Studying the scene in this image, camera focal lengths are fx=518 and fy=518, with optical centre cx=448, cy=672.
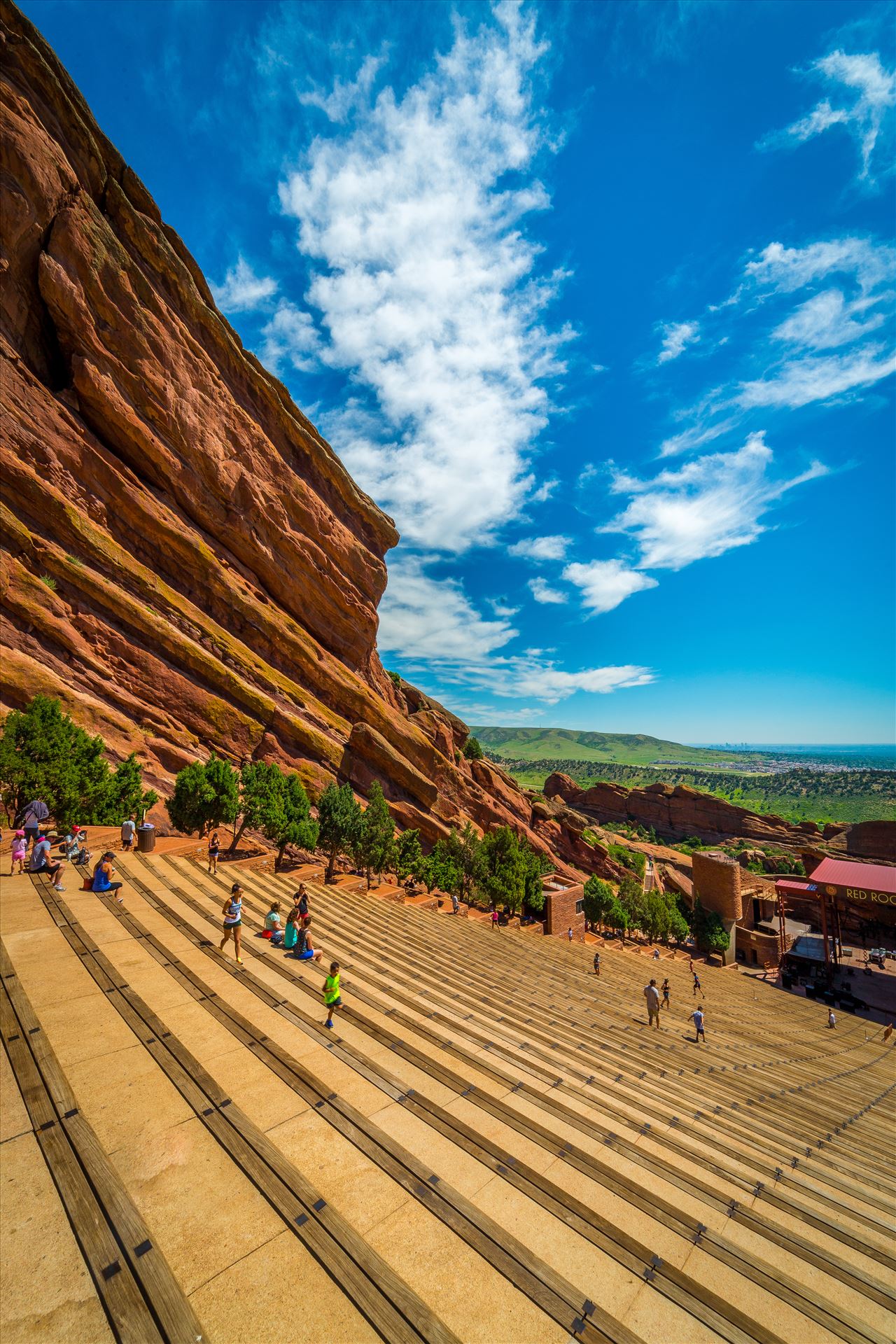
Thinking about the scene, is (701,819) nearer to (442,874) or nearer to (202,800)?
(442,874)

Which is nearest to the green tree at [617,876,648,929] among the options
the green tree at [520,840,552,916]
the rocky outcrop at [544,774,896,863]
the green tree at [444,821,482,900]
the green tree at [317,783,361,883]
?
the green tree at [520,840,552,916]

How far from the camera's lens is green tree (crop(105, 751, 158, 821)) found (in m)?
22.8

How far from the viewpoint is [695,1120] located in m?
8.09

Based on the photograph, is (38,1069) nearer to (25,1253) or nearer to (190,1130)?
(190,1130)

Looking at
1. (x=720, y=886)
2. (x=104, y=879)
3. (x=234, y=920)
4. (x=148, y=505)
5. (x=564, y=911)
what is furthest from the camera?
(x=720, y=886)

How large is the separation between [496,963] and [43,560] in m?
30.6

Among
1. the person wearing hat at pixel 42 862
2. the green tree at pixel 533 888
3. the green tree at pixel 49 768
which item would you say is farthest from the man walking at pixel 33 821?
the green tree at pixel 533 888

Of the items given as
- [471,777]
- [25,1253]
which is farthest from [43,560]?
[471,777]

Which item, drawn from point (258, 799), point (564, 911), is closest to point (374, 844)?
point (258, 799)

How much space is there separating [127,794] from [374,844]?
12.2 meters

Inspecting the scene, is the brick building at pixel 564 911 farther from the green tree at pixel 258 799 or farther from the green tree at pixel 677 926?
the green tree at pixel 258 799

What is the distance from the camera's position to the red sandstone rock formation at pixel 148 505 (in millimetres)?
27984

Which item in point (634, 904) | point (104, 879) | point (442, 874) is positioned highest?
point (104, 879)

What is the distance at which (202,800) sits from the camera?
24.0 meters
